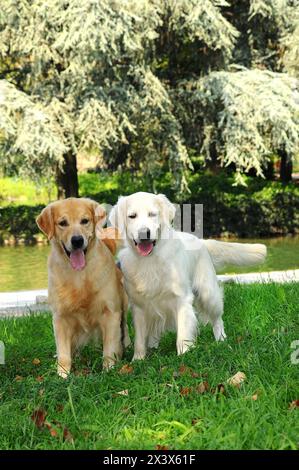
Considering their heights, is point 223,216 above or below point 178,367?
below

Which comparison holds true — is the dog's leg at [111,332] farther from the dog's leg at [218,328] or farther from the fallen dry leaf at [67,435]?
the fallen dry leaf at [67,435]

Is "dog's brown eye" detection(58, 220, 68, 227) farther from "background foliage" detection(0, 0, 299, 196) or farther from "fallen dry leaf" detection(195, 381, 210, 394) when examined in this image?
"background foliage" detection(0, 0, 299, 196)

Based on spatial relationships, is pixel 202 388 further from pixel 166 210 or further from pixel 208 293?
pixel 208 293

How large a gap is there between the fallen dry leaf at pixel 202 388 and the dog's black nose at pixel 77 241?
1.46m

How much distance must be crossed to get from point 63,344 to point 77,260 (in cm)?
57

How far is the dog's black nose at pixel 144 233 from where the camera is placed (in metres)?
4.94

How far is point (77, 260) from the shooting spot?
16.5ft

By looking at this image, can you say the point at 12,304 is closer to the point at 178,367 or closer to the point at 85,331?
the point at 85,331

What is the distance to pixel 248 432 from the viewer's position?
313 centimetres

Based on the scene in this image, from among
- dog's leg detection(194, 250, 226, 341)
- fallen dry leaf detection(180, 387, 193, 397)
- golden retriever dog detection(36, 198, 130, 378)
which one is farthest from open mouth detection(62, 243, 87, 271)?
fallen dry leaf detection(180, 387, 193, 397)

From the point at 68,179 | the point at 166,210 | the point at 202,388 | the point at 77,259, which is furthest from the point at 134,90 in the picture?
the point at 202,388

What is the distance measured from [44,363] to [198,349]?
4.11ft

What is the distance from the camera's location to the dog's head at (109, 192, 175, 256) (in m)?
4.98
